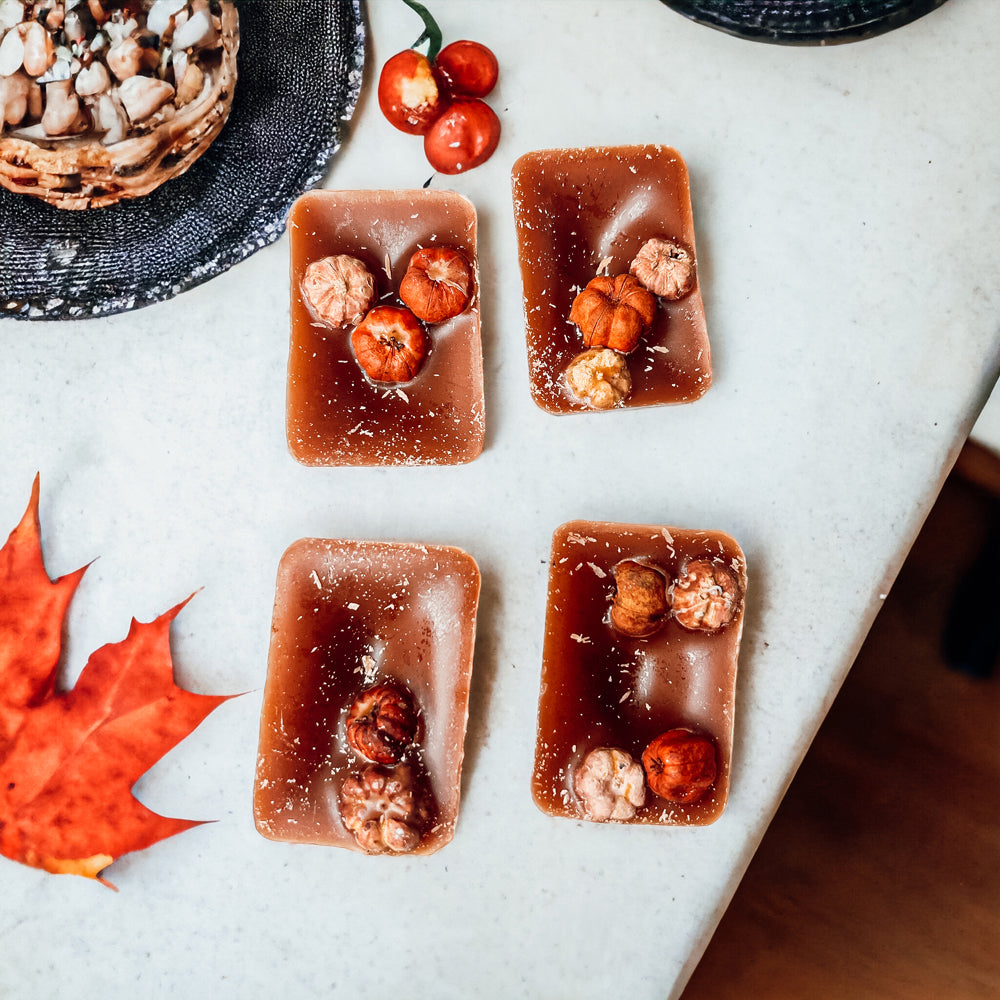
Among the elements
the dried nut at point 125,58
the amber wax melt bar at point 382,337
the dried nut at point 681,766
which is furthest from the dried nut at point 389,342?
the dried nut at point 681,766

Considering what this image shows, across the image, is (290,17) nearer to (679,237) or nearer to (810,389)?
(679,237)

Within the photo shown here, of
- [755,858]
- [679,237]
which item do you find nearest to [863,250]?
[679,237]

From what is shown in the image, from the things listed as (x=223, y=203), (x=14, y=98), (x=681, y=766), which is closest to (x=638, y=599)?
(x=681, y=766)

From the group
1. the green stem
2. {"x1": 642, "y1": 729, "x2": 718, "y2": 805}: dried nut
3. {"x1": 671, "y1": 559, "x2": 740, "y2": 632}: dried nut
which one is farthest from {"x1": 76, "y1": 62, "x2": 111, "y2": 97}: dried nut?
{"x1": 642, "y1": 729, "x2": 718, "y2": 805}: dried nut

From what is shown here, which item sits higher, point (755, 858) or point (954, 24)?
point (954, 24)

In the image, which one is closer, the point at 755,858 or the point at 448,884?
the point at 448,884

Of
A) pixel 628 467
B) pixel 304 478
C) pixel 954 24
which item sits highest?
pixel 954 24
